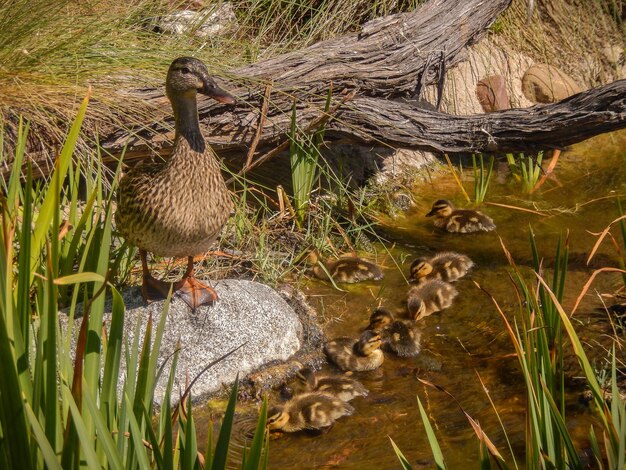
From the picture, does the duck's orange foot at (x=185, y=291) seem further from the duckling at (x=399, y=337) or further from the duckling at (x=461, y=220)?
the duckling at (x=461, y=220)

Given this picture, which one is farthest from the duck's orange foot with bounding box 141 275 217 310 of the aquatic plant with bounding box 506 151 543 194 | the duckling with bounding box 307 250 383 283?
the aquatic plant with bounding box 506 151 543 194

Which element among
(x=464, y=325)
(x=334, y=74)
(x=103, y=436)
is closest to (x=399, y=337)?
(x=464, y=325)

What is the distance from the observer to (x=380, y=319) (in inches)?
181

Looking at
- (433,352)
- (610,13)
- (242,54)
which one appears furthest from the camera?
(610,13)

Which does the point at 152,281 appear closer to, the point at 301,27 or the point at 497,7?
the point at 301,27

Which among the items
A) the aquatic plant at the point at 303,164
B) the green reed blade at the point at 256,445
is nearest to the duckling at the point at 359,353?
the aquatic plant at the point at 303,164

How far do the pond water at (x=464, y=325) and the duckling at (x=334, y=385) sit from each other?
52 millimetres

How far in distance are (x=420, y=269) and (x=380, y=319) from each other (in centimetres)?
56

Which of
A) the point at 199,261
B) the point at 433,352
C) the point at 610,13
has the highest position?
the point at 610,13

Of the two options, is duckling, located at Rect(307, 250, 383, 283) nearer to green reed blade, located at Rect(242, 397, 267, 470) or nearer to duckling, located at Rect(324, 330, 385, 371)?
duckling, located at Rect(324, 330, 385, 371)

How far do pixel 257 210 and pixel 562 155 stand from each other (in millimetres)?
2421

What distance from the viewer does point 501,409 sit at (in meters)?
3.94

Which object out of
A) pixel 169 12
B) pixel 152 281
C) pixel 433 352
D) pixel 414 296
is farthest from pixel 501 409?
pixel 169 12

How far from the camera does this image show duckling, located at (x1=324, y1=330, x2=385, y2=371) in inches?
170
